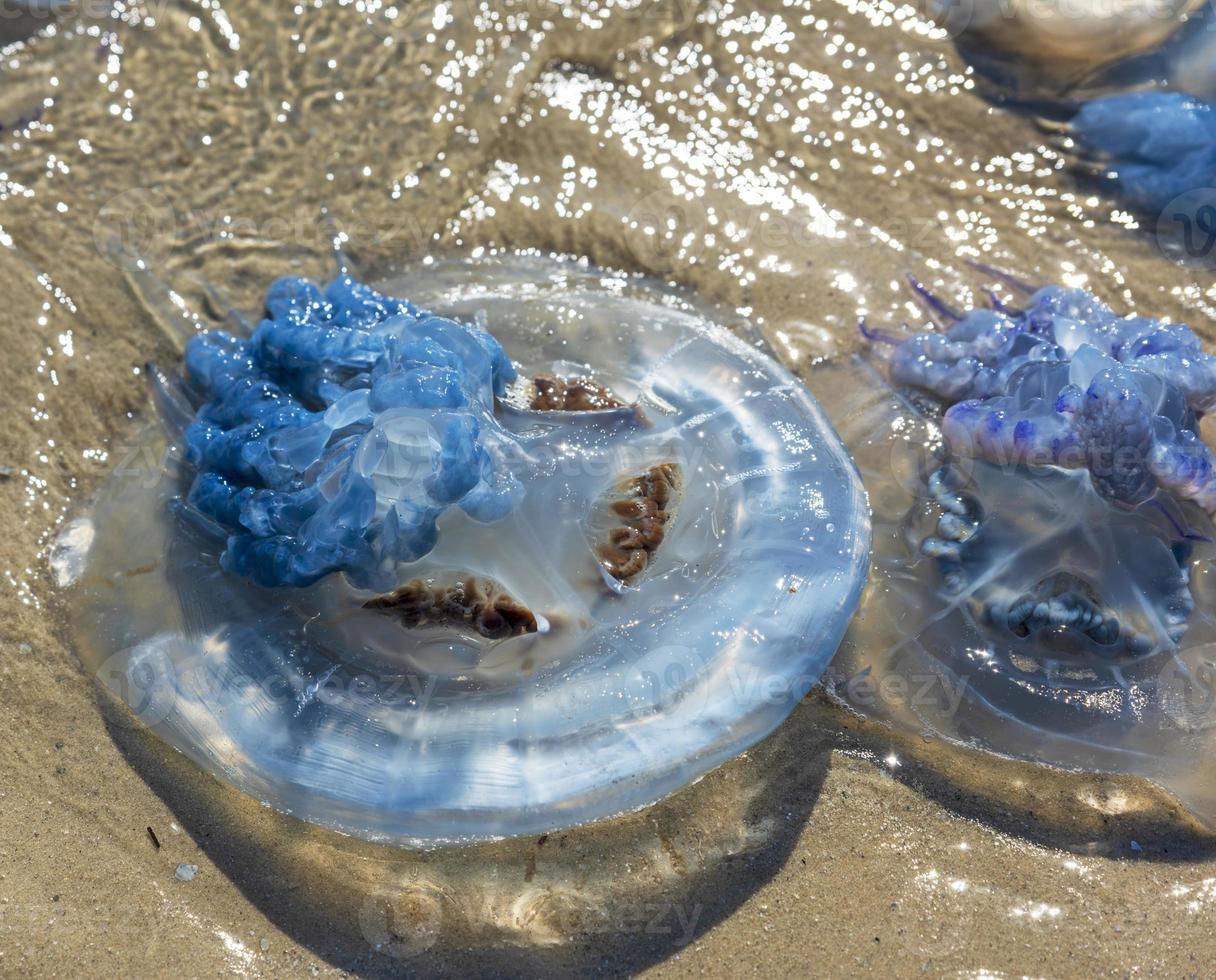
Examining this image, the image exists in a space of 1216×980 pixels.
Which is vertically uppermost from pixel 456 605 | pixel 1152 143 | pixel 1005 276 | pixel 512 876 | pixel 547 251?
pixel 1152 143

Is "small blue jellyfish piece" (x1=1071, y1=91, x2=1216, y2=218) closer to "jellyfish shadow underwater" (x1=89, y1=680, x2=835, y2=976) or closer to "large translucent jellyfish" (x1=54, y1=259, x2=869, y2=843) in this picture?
"large translucent jellyfish" (x1=54, y1=259, x2=869, y2=843)

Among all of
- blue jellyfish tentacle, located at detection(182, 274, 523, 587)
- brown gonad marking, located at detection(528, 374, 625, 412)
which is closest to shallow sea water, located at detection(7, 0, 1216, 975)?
blue jellyfish tentacle, located at detection(182, 274, 523, 587)

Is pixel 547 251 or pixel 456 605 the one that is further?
pixel 547 251

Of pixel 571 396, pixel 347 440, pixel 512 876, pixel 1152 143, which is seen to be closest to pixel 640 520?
pixel 571 396

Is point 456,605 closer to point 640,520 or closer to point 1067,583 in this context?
point 640,520

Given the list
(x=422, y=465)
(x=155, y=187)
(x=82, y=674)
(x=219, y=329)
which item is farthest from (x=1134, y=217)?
(x=82, y=674)

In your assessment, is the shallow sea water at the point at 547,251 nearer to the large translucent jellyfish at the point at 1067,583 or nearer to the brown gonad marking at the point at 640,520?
the large translucent jellyfish at the point at 1067,583
